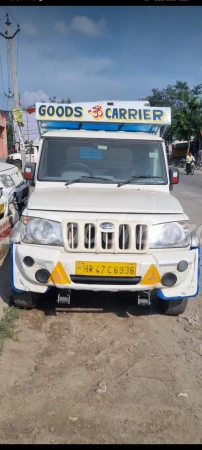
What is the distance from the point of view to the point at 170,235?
3697mm

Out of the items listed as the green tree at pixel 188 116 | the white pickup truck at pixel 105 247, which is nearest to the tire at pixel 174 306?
the white pickup truck at pixel 105 247

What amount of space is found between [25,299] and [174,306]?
156 cm

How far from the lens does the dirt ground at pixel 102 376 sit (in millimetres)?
2549

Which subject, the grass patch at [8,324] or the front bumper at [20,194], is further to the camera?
the front bumper at [20,194]

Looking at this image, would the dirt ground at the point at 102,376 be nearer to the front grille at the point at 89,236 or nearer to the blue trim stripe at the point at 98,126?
the front grille at the point at 89,236

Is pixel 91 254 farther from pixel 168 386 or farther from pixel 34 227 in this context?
pixel 168 386

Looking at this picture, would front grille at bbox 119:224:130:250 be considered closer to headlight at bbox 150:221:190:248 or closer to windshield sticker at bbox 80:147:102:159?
headlight at bbox 150:221:190:248

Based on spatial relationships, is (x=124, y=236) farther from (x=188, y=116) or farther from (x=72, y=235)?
(x=188, y=116)

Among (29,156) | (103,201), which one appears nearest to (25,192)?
(103,201)

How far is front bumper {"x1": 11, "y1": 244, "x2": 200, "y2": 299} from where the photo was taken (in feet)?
11.7

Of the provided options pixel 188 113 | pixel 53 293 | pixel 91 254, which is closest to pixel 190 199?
pixel 53 293

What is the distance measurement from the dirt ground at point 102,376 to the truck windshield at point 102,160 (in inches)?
58.1

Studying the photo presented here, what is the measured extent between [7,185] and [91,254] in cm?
360

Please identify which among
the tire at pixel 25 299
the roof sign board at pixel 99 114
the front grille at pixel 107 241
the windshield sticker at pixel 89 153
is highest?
the roof sign board at pixel 99 114
